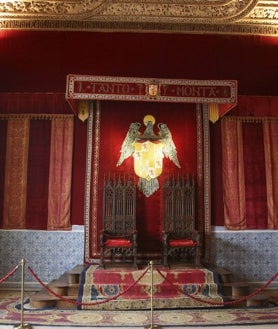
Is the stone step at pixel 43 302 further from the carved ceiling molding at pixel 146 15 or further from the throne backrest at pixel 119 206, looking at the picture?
the carved ceiling molding at pixel 146 15

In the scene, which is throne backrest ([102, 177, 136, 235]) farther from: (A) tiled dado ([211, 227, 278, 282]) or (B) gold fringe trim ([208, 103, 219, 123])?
Result: (B) gold fringe trim ([208, 103, 219, 123])

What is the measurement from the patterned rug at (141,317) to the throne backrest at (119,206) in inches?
67.2

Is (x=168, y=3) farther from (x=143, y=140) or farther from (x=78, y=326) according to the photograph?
(x=78, y=326)

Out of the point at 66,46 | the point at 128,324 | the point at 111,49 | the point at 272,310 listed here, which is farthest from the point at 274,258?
the point at 66,46

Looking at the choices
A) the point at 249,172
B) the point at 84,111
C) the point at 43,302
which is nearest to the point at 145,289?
the point at 43,302

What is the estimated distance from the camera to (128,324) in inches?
176

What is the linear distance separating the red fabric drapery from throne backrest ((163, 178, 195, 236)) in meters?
0.69

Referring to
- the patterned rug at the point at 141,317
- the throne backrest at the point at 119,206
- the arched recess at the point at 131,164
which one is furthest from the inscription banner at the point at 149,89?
the patterned rug at the point at 141,317

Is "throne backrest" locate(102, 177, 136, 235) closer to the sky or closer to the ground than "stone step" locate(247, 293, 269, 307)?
closer to the sky

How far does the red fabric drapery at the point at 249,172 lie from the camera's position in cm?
699

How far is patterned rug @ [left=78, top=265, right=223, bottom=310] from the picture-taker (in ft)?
17.0

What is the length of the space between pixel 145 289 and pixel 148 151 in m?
2.46

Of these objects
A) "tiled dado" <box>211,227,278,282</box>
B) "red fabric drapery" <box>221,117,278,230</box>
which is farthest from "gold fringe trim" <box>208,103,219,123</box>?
"tiled dado" <box>211,227,278,282</box>

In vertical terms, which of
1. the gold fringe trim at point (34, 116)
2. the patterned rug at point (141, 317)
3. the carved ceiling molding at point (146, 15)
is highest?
the carved ceiling molding at point (146, 15)
